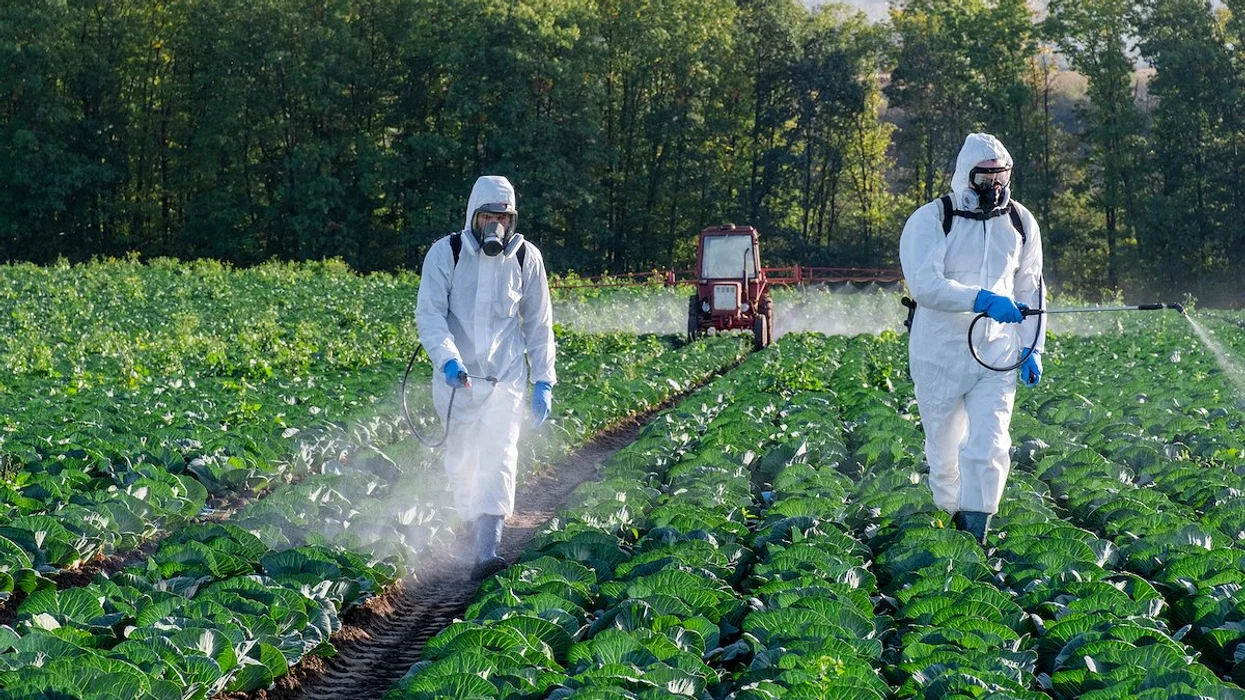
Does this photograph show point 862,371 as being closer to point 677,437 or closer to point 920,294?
point 677,437

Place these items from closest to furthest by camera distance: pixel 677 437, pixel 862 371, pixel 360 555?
pixel 360 555 → pixel 677 437 → pixel 862 371

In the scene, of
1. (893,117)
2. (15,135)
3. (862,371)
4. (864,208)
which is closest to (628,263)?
(864,208)

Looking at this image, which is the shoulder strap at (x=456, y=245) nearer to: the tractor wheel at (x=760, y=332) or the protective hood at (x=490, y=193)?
A: the protective hood at (x=490, y=193)

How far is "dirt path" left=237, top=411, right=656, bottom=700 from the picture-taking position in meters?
5.59

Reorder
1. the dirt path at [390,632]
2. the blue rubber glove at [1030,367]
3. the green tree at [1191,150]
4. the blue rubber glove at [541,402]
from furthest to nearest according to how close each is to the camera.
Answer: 1. the green tree at [1191,150]
2. the blue rubber glove at [541,402]
3. the blue rubber glove at [1030,367]
4. the dirt path at [390,632]

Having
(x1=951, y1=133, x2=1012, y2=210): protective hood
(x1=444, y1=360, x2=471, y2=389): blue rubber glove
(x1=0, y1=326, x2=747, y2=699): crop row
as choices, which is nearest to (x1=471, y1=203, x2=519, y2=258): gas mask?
(x1=444, y1=360, x2=471, y2=389): blue rubber glove

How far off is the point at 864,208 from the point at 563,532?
59.4 meters

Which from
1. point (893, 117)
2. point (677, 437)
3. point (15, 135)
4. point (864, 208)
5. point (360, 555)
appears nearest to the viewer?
point (360, 555)

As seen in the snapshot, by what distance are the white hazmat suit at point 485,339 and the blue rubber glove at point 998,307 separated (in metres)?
2.30

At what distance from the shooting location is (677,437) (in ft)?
36.2

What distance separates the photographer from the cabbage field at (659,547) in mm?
4523

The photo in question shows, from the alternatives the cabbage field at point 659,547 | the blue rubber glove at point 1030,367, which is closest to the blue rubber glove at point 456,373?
the cabbage field at point 659,547

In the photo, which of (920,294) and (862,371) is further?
(862,371)

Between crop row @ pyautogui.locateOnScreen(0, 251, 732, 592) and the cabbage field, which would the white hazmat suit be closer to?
the cabbage field
